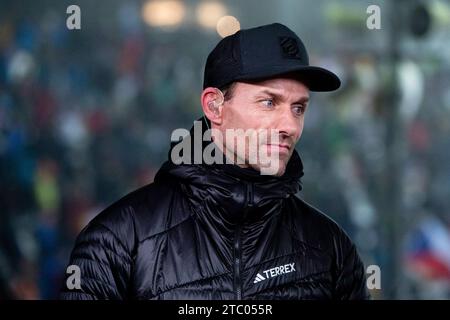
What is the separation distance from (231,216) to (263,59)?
0.34m

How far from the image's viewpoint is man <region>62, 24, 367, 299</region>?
1.77 m

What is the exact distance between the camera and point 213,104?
191cm

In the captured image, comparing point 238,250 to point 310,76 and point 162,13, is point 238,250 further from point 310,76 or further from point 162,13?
point 162,13

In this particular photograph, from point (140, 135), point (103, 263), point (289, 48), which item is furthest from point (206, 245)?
point (140, 135)

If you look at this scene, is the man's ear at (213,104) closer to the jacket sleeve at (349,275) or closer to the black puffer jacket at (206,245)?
the black puffer jacket at (206,245)

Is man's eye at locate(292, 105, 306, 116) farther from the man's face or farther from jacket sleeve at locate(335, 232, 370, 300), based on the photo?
jacket sleeve at locate(335, 232, 370, 300)

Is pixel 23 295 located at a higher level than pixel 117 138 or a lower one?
lower

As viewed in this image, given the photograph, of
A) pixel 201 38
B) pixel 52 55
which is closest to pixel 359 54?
pixel 201 38

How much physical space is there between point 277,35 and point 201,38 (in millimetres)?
4005

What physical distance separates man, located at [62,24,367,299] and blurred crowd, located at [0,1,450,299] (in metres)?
3.86

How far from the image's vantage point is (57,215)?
5723 mm

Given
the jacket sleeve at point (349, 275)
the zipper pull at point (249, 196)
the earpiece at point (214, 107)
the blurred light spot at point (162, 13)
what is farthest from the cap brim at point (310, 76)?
the blurred light spot at point (162, 13)
